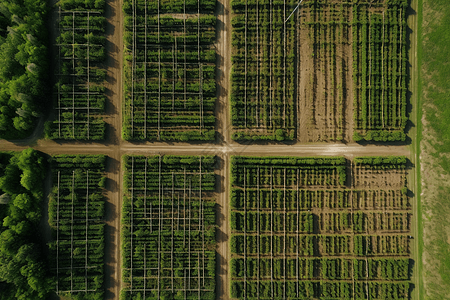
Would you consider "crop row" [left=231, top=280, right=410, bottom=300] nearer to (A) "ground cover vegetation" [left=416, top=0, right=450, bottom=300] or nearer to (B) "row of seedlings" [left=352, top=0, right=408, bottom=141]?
(A) "ground cover vegetation" [left=416, top=0, right=450, bottom=300]

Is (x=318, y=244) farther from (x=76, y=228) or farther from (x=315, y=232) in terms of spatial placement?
(x=76, y=228)

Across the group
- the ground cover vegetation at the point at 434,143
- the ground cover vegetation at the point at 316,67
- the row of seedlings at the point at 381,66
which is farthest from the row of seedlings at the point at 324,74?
the ground cover vegetation at the point at 434,143

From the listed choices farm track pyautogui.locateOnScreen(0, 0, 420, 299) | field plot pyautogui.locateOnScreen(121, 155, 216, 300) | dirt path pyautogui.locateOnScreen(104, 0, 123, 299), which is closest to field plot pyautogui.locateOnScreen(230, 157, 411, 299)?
farm track pyautogui.locateOnScreen(0, 0, 420, 299)

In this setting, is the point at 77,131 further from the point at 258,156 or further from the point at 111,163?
the point at 258,156

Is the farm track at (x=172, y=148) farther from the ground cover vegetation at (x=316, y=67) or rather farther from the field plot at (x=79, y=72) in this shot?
the ground cover vegetation at (x=316, y=67)

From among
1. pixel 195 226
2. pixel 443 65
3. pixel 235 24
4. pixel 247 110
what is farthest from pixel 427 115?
pixel 195 226
